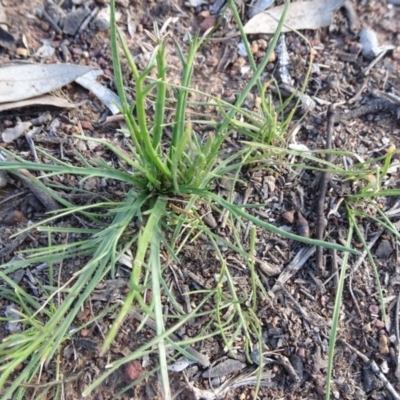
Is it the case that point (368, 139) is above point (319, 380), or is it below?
above

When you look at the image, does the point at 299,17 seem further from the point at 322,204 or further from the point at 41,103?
the point at 41,103

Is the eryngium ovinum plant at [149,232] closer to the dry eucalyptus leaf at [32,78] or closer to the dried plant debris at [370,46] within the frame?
the dry eucalyptus leaf at [32,78]

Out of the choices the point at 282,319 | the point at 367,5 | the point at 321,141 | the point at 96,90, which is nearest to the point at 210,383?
the point at 282,319

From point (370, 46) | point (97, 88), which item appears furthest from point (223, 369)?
point (370, 46)

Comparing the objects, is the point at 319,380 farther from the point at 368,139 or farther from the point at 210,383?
the point at 368,139

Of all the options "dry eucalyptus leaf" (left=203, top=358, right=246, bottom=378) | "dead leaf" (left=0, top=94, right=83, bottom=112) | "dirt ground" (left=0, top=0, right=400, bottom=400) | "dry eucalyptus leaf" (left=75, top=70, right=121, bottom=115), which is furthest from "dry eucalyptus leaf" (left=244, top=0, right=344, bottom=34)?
"dry eucalyptus leaf" (left=203, top=358, right=246, bottom=378)

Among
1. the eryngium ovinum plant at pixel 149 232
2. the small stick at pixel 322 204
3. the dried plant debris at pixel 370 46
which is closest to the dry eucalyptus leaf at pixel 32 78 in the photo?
the eryngium ovinum plant at pixel 149 232
